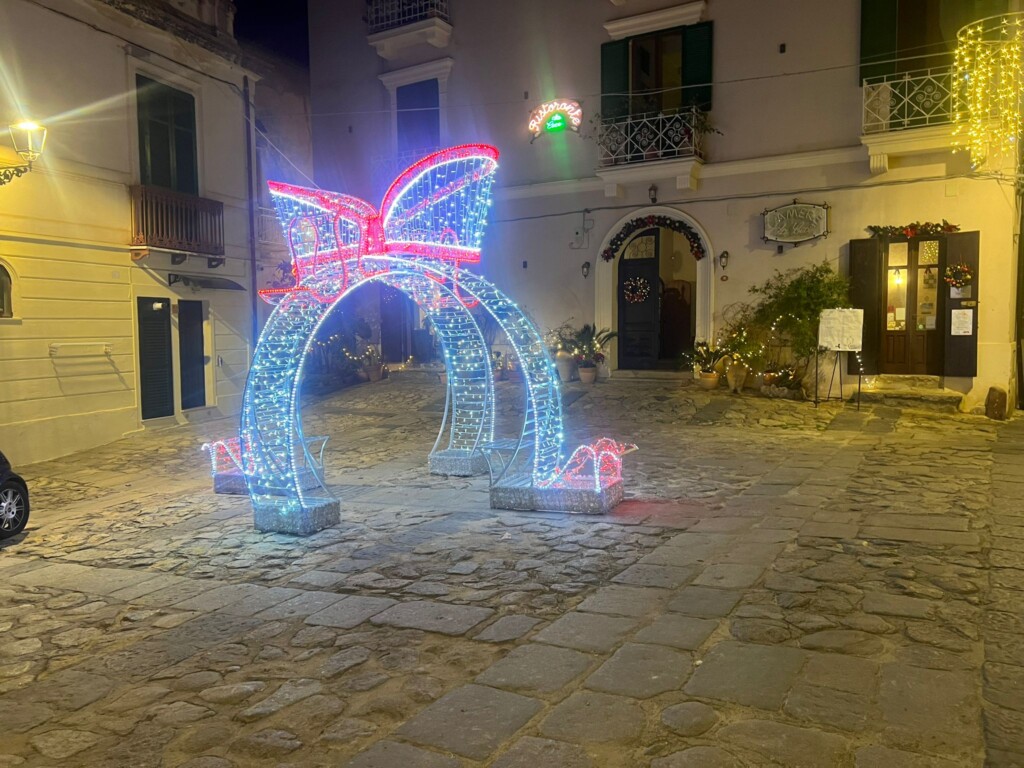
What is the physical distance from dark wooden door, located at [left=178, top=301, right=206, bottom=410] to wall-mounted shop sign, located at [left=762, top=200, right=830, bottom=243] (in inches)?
414

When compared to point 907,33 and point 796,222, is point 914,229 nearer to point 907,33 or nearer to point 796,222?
point 796,222

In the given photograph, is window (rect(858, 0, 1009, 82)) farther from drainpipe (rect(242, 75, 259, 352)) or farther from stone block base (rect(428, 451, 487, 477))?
drainpipe (rect(242, 75, 259, 352))

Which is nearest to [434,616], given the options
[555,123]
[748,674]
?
[748,674]

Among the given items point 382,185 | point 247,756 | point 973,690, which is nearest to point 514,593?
point 247,756

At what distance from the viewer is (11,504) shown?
23.4ft

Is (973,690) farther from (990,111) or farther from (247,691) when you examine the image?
(990,111)

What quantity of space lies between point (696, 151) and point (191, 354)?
9.95m

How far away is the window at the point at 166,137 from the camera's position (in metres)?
13.0

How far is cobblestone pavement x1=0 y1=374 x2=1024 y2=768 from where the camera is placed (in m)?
3.23

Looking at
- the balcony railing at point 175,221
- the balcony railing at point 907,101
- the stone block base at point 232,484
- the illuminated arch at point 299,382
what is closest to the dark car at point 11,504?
the stone block base at point 232,484

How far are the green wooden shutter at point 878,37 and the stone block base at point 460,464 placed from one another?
9.56m

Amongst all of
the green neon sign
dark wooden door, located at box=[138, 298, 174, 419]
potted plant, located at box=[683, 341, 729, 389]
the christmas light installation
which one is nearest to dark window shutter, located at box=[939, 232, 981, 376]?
potted plant, located at box=[683, 341, 729, 389]

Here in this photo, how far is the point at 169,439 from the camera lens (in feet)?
40.7

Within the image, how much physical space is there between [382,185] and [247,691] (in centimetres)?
1625
